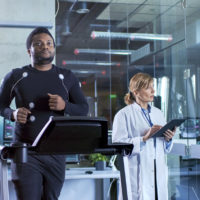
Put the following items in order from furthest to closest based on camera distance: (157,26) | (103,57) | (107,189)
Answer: (103,57), (157,26), (107,189)

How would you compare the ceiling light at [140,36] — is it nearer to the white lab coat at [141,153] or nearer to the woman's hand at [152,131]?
the white lab coat at [141,153]

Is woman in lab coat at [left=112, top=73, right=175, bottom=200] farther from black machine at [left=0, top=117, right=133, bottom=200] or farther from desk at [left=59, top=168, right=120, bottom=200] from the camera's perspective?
black machine at [left=0, top=117, right=133, bottom=200]

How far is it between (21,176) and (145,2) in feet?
12.1

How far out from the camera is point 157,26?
4582mm

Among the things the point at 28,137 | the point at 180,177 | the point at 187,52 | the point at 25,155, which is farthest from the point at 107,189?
the point at 25,155

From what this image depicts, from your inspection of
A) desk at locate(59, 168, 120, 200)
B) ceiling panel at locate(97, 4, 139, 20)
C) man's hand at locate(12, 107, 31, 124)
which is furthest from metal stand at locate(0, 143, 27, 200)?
ceiling panel at locate(97, 4, 139, 20)

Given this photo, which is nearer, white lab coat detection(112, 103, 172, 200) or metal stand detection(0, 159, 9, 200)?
metal stand detection(0, 159, 9, 200)

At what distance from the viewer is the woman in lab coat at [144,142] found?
109 inches

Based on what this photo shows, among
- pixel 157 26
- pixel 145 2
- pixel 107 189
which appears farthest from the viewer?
pixel 145 2

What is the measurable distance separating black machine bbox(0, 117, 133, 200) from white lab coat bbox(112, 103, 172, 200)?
1.22 meters

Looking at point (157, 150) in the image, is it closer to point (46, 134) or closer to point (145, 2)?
point (46, 134)

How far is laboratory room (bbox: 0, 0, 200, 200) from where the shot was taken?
5.20 feet

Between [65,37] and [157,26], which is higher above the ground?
[65,37]

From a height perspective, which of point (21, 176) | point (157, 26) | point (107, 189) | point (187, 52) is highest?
point (157, 26)
